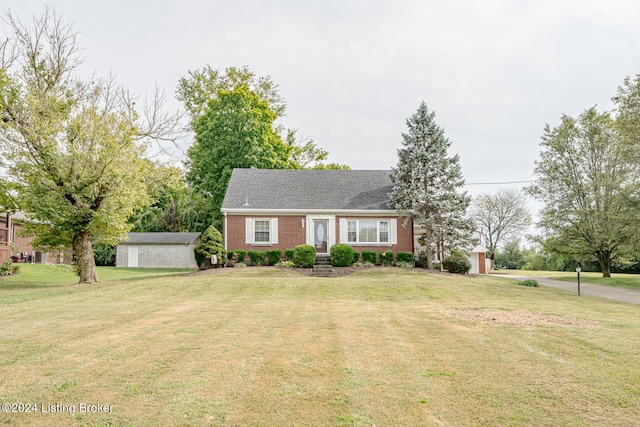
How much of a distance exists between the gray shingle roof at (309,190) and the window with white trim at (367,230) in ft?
2.75

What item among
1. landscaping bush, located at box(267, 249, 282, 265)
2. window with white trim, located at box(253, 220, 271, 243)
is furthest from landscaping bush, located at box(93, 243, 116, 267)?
landscaping bush, located at box(267, 249, 282, 265)

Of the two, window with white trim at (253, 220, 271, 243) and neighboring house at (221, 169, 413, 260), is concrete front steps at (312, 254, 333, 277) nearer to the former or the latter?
neighboring house at (221, 169, 413, 260)

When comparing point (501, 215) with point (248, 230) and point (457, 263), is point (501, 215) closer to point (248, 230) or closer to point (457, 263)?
point (457, 263)

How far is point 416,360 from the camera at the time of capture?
20.1ft

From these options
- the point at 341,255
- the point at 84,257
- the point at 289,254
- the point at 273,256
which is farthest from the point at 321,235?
the point at 84,257

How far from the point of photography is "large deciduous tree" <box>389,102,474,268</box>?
22.4m

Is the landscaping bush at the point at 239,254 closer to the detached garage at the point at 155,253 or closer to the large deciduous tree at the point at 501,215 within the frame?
the detached garage at the point at 155,253

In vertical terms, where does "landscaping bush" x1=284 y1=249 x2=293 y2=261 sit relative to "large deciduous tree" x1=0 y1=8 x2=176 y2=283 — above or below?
below

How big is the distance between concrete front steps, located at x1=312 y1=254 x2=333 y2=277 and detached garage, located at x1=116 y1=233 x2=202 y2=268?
1522cm

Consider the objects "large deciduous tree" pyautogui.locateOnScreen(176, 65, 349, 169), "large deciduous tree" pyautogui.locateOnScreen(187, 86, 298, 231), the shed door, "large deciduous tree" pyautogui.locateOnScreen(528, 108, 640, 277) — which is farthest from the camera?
"large deciduous tree" pyautogui.locateOnScreen(176, 65, 349, 169)

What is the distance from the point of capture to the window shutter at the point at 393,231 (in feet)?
78.4

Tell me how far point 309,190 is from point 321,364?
1980 centimetres

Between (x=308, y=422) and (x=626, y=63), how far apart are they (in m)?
26.1

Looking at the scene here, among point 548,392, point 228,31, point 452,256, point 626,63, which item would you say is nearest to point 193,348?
point 548,392
